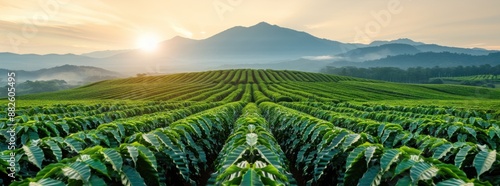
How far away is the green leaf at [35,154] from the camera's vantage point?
4.58m

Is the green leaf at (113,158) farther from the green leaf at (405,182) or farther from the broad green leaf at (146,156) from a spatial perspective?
the green leaf at (405,182)

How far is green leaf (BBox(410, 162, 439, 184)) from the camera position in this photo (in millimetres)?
3443

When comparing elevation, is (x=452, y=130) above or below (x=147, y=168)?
below

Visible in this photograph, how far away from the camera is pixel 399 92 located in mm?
93375

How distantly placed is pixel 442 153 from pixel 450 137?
10.9 feet

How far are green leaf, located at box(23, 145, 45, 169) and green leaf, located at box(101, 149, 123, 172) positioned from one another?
4.07 ft

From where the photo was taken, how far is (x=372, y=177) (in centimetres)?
411

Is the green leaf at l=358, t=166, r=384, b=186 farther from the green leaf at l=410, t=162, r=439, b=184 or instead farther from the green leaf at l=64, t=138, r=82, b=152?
the green leaf at l=64, t=138, r=82, b=152

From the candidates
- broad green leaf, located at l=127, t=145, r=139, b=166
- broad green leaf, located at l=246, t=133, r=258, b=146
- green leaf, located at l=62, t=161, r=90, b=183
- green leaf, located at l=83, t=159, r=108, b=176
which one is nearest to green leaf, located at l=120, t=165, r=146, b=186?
broad green leaf, located at l=127, t=145, r=139, b=166

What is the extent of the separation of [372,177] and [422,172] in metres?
0.70

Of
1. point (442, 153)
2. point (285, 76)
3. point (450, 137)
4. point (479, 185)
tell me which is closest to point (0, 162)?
point (479, 185)

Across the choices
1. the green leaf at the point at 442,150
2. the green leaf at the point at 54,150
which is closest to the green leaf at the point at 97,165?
the green leaf at the point at 54,150

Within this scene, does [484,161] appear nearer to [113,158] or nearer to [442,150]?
[442,150]

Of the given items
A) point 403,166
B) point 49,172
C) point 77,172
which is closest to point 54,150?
point 49,172
